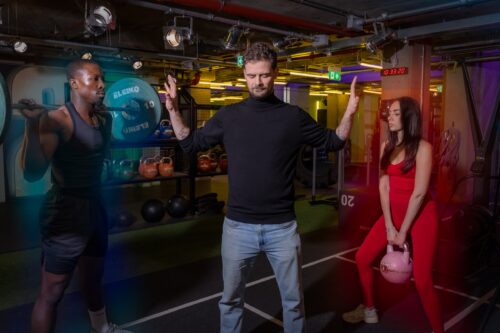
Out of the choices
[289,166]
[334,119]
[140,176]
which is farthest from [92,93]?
[334,119]

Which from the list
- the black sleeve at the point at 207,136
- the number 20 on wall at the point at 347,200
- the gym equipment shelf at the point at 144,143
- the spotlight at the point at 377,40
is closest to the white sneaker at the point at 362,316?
the black sleeve at the point at 207,136

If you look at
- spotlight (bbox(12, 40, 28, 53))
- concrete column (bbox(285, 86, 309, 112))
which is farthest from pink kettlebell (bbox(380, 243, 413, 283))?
concrete column (bbox(285, 86, 309, 112))

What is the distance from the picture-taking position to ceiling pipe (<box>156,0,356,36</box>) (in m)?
3.47

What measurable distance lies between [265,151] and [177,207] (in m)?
3.35

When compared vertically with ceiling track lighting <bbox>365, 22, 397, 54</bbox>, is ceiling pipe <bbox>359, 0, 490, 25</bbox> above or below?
above

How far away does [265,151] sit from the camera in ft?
5.21

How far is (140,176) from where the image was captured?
4.67 metres

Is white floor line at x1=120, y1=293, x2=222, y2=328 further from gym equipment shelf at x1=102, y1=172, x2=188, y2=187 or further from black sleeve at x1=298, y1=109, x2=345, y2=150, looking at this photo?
gym equipment shelf at x1=102, y1=172, x2=188, y2=187

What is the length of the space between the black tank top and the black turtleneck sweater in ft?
2.01

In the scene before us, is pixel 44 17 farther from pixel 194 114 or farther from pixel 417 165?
pixel 417 165

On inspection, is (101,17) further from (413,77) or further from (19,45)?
(413,77)

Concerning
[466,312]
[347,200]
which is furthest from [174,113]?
[347,200]

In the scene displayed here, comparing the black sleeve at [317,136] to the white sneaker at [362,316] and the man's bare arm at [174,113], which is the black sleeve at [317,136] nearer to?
the man's bare arm at [174,113]

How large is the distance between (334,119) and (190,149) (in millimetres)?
11358
